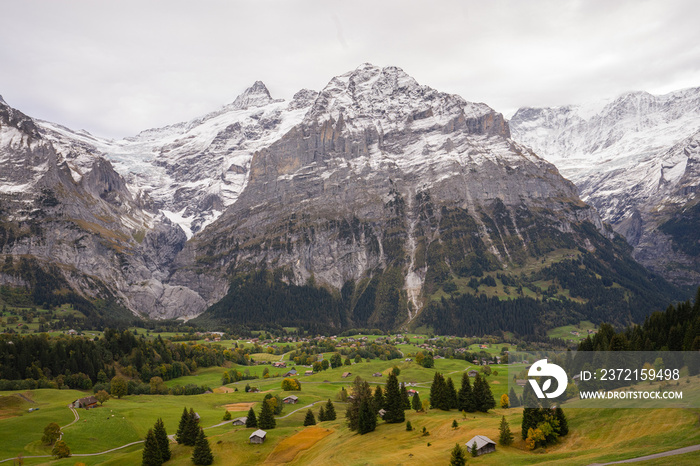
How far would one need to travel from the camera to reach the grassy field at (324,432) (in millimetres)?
56719

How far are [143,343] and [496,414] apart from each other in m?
135

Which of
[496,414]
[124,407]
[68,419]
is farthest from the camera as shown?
[124,407]

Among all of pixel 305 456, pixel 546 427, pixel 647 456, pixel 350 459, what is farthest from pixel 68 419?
pixel 647 456

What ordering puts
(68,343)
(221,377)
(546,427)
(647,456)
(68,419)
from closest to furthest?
(647,456), (546,427), (68,419), (68,343), (221,377)

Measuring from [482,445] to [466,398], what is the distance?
99.8 ft

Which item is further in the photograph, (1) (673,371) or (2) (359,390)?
(2) (359,390)

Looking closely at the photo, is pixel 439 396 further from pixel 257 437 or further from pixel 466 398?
pixel 257 437

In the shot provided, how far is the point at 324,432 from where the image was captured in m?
98.4

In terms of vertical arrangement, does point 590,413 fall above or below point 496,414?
above

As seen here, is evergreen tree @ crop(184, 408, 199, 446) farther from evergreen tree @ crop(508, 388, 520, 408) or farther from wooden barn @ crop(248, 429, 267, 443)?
evergreen tree @ crop(508, 388, 520, 408)

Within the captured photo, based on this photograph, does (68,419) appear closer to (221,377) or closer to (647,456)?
(221,377)

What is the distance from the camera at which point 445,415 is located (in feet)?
299

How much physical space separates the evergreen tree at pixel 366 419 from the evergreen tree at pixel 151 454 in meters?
35.7

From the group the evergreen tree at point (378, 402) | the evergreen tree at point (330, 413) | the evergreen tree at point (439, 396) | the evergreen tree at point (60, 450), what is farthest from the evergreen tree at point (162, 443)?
the evergreen tree at point (439, 396)
